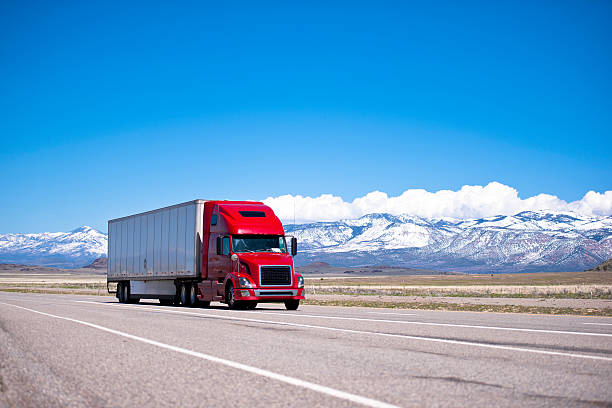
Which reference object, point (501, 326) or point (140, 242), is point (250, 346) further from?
point (140, 242)

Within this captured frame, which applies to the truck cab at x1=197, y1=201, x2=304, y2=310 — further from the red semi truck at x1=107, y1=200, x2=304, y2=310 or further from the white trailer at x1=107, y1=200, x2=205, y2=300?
the white trailer at x1=107, y1=200, x2=205, y2=300

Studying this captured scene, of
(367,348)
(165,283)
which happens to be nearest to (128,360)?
(367,348)

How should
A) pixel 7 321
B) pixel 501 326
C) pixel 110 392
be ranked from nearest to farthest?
1. pixel 110 392
2. pixel 501 326
3. pixel 7 321

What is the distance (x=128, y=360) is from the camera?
33.1ft

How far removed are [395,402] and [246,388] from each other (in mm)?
1732

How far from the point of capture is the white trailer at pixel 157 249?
2941 cm

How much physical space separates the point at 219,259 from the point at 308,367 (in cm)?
1837

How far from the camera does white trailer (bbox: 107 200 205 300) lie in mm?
29406

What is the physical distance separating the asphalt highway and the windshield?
11253mm

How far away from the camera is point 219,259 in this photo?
1072 inches

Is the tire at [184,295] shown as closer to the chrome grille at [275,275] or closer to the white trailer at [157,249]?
the white trailer at [157,249]

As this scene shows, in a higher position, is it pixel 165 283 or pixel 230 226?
pixel 230 226

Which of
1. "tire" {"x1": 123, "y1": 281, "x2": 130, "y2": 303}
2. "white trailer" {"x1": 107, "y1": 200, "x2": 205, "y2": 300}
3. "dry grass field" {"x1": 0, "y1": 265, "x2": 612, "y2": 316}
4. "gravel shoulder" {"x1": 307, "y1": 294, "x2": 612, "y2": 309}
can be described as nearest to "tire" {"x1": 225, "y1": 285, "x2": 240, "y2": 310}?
"white trailer" {"x1": 107, "y1": 200, "x2": 205, "y2": 300}

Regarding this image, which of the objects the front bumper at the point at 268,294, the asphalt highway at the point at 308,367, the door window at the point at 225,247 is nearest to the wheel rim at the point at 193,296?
the door window at the point at 225,247
